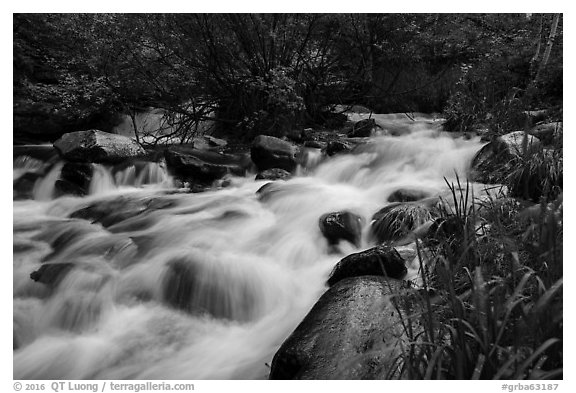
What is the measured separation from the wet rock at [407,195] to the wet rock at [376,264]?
6.02ft

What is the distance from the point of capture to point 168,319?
3.32 meters

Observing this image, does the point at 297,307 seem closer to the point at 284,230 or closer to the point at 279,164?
the point at 284,230

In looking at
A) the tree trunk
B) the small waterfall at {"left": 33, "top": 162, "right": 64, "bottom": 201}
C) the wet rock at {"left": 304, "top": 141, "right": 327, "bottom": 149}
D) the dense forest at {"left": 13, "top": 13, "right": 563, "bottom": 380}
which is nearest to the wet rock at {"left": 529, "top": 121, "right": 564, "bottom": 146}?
the dense forest at {"left": 13, "top": 13, "right": 563, "bottom": 380}

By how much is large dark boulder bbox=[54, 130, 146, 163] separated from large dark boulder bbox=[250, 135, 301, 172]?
2.26 metres

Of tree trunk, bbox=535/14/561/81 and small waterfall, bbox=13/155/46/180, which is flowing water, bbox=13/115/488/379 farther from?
tree trunk, bbox=535/14/561/81

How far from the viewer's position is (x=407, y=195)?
4891 millimetres

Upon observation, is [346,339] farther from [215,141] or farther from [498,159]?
[215,141]

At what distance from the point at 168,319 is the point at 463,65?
8020 millimetres

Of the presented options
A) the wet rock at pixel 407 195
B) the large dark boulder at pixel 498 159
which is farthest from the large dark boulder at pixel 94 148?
the large dark boulder at pixel 498 159

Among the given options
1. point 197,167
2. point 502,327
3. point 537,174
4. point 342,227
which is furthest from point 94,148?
point 502,327

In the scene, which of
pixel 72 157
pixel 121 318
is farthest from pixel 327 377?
pixel 72 157

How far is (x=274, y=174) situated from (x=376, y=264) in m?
3.85

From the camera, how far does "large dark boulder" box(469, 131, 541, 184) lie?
4.29m

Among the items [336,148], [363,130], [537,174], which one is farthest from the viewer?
[363,130]
